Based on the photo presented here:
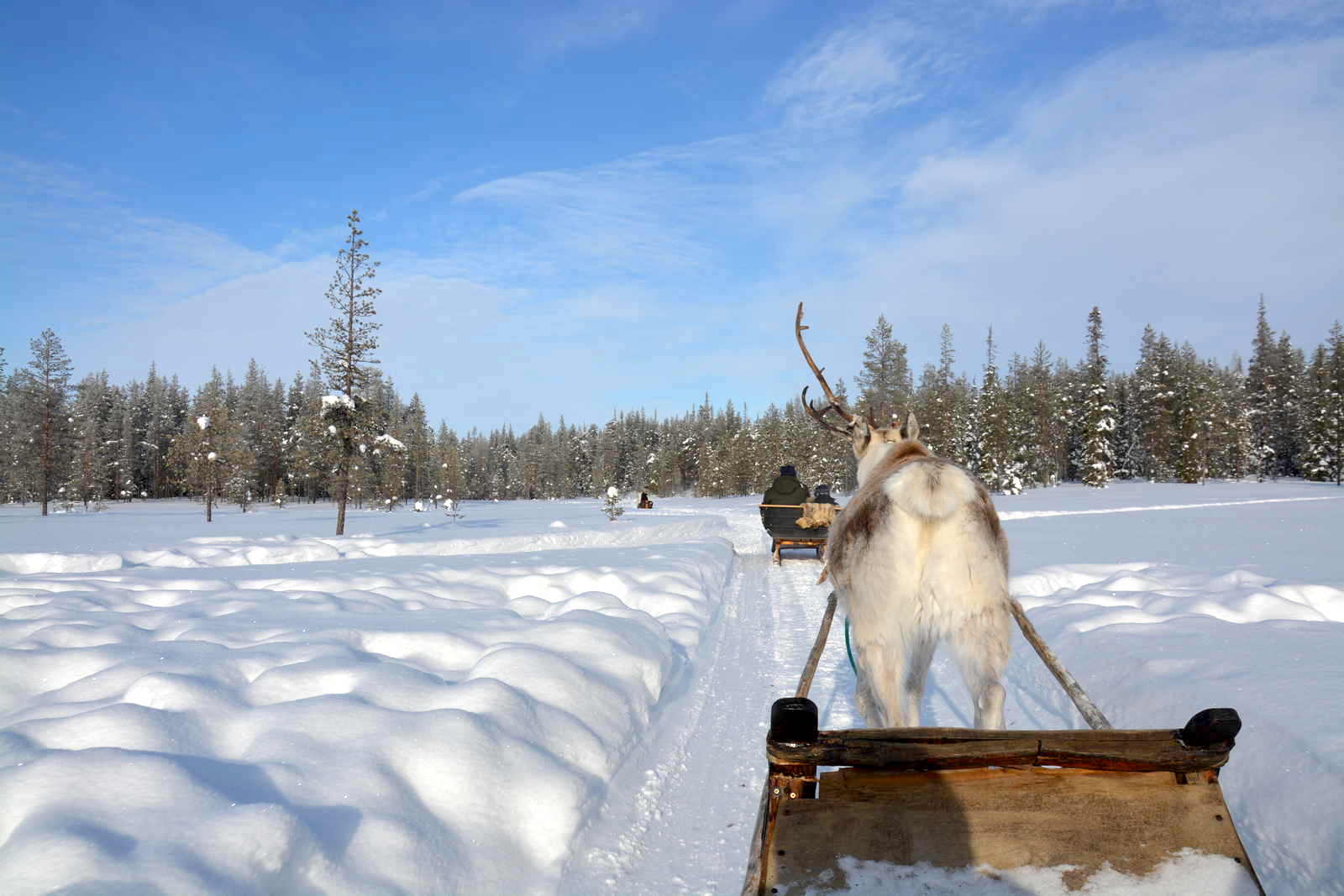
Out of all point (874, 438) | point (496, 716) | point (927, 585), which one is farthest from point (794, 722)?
point (874, 438)

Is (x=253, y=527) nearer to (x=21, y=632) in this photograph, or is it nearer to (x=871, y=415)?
(x=21, y=632)

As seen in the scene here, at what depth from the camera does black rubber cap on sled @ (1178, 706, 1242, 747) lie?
1977mm

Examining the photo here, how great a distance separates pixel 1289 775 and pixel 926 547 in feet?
7.09

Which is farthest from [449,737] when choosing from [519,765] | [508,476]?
Answer: [508,476]

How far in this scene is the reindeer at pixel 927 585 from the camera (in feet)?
10.4

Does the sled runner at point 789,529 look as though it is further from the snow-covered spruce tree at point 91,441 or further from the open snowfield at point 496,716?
the snow-covered spruce tree at point 91,441

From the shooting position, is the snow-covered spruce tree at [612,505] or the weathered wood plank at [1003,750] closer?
the weathered wood plank at [1003,750]

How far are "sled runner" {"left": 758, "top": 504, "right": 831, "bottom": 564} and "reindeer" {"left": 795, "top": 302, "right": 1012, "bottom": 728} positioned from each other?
10.9 metres

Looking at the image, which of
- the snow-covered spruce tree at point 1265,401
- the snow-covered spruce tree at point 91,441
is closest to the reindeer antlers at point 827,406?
the snow-covered spruce tree at point 91,441

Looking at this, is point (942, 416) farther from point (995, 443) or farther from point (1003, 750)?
point (1003, 750)

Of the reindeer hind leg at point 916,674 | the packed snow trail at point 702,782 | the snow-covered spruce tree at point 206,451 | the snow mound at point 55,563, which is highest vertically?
the snow-covered spruce tree at point 206,451

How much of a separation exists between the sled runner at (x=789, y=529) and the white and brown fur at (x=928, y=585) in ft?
35.9

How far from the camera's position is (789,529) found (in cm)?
1459

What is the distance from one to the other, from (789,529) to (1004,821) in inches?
496
